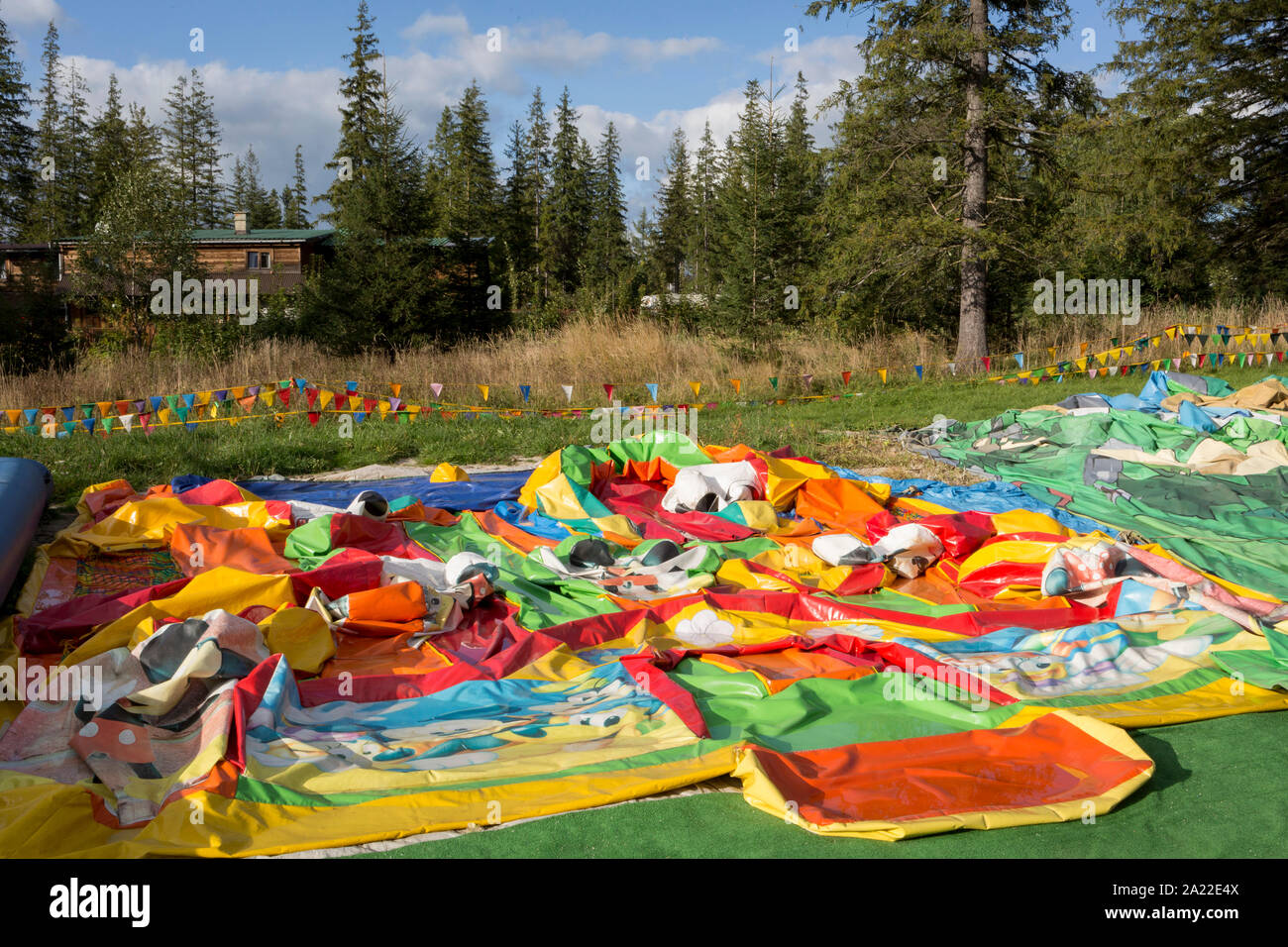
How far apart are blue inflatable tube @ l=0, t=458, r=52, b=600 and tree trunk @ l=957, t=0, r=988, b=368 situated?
15716mm

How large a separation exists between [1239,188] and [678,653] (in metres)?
24.7

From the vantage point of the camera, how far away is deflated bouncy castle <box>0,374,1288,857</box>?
312cm

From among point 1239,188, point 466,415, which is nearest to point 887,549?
point 466,415

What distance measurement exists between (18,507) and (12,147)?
38.9 metres

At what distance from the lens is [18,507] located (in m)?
5.75

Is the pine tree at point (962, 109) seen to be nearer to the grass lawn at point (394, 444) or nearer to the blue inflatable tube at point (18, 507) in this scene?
the grass lawn at point (394, 444)

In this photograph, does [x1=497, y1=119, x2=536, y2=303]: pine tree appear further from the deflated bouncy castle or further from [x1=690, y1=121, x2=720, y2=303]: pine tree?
the deflated bouncy castle

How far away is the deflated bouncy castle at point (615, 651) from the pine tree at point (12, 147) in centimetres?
3650

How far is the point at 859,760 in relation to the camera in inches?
134

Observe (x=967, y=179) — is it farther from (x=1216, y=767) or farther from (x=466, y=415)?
(x=1216, y=767)

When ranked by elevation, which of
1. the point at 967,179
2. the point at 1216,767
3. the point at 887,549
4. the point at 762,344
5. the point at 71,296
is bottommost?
the point at 1216,767

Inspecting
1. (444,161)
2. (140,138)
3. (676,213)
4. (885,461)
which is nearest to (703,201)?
(676,213)

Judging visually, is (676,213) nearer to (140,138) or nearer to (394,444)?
(140,138)

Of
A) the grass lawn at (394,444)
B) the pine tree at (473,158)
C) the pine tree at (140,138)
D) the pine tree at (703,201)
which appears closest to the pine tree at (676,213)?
the pine tree at (703,201)
